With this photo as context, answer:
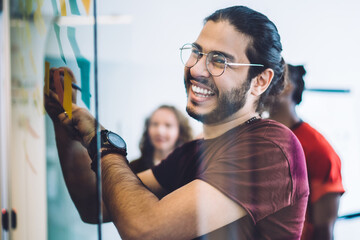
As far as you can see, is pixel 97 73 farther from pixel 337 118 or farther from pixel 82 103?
pixel 337 118

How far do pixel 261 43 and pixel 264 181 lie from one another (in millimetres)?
257

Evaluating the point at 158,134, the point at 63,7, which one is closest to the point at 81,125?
the point at 63,7

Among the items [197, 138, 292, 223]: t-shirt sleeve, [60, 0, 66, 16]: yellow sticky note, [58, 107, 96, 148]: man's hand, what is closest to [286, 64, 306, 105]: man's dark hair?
[197, 138, 292, 223]: t-shirt sleeve

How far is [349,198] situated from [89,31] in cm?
78

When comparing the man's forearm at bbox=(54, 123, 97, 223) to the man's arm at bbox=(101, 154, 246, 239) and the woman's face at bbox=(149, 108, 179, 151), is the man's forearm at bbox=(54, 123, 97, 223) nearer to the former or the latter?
the man's arm at bbox=(101, 154, 246, 239)

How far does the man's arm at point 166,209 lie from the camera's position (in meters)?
0.75

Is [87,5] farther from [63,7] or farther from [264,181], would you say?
[264,181]

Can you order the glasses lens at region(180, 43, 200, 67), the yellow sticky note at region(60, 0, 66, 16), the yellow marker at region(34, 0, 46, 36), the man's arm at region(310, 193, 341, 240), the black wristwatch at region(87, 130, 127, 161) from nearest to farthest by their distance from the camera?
the man's arm at region(310, 193, 341, 240) → the glasses lens at region(180, 43, 200, 67) → the black wristwatch at region(87, 130, 127, 161) → the yellow sticky note at region(60, 0, 66, 16) → the yellow marker at region(34, 0, 46, 36)

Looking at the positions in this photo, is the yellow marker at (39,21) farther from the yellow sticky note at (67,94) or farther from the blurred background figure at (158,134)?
the blurred background figure at (158,134)

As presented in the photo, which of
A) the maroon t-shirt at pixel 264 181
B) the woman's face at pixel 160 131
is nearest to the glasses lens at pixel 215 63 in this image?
the maroon t-shirt at pixel 264 181

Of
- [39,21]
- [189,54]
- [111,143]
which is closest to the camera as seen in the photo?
[189,54]

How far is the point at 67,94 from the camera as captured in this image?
117 centimetres

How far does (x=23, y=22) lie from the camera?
1.77 m

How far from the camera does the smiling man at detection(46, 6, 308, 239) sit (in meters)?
0.71
